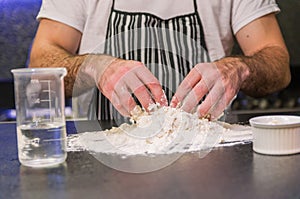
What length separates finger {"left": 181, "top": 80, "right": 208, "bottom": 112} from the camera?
1.04 meters

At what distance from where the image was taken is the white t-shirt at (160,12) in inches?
59.2

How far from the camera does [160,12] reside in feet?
4.92

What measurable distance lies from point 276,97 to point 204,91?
1521 mm

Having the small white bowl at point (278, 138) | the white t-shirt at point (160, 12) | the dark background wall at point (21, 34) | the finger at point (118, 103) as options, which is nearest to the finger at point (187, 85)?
the finger at point (118, 103)

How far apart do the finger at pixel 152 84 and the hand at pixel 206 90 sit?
0.03 m

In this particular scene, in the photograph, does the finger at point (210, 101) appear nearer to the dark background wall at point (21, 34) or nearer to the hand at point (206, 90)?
the hand at point (206, 90)

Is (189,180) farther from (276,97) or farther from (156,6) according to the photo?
(276,97)

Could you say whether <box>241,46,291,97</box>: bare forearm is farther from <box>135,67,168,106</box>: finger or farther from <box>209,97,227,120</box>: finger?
<box>135,67,168,106</box>: finger

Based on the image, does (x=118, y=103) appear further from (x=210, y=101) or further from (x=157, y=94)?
(x=210, y=101)

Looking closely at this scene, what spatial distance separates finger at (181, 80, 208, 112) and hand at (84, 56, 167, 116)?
0.17ft

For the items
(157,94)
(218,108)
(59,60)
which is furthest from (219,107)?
(59,60)

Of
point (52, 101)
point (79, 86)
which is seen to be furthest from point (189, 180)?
point (79, 86)

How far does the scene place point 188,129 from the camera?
101 cm

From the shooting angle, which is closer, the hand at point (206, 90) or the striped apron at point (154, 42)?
the hand at point (206, 90)
